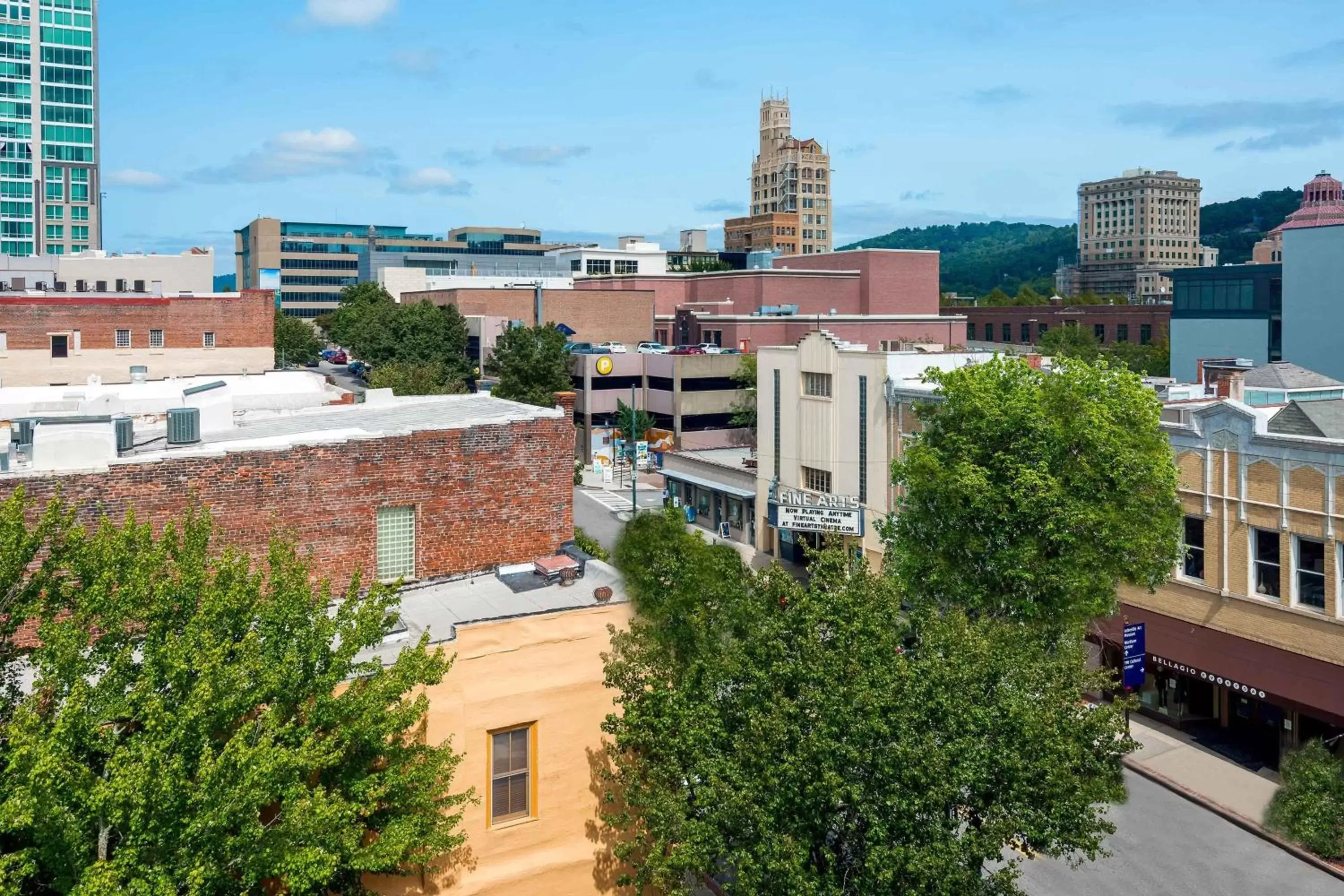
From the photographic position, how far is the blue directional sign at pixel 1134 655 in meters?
30.6

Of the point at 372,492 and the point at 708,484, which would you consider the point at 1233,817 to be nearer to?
the point at 372,492

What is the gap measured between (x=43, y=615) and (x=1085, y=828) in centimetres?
1465

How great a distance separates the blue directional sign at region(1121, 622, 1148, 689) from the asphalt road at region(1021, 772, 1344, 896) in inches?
160

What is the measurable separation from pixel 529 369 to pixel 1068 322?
79.0 m

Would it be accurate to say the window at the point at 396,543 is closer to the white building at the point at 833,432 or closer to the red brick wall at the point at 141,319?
the white building at the point at 833,432

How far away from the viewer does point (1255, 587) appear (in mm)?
29469

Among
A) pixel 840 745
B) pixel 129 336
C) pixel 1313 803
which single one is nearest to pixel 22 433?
pixel 840 745

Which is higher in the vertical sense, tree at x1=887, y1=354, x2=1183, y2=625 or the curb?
tree at x1=887, y1=354, x2=1183, y2=625

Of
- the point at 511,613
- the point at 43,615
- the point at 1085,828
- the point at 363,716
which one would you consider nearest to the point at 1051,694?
the point at 1085,828

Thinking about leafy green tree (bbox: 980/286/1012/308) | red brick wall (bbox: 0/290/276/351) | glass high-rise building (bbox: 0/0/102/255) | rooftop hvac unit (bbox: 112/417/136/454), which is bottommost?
rooftop hvac unit (bbox: 112/417/136/454)

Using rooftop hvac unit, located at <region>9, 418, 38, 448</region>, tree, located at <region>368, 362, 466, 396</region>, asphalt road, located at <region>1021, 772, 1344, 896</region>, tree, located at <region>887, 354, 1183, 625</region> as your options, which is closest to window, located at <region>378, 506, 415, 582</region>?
rooftop hvac unit, located at <region>9, 418, 38, 448</region>

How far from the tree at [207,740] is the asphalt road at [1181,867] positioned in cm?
1500

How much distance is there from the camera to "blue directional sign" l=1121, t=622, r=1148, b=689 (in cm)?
3064

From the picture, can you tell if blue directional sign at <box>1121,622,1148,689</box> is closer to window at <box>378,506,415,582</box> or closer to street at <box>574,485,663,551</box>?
window at <box>378,506,415,582</box>
